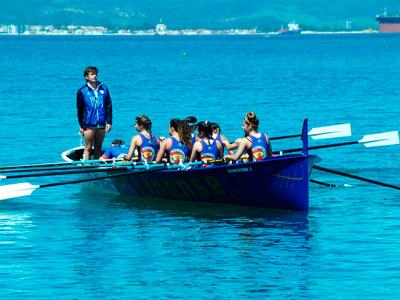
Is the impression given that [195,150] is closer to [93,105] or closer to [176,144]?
[176,144]

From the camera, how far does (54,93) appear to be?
6944 centimetres

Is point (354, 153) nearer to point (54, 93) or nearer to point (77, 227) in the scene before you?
point (77, 227)

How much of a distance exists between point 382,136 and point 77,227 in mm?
6992

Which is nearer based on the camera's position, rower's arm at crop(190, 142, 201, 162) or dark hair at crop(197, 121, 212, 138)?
dark hair at crop(197, 121, 212, 138)

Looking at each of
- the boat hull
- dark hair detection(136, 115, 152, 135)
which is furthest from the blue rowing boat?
dark hair detection(136, 115, 152, 135)

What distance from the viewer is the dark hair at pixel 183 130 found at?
23797 mm

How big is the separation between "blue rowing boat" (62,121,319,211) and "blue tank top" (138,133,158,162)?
36cm

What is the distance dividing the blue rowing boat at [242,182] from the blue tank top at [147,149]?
1.17 feet

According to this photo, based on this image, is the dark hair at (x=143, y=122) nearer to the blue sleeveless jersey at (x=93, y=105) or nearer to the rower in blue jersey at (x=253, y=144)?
the blue sleeveless jersey at (x=93, y=105)

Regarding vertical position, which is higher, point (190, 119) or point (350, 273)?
point (190, 119)

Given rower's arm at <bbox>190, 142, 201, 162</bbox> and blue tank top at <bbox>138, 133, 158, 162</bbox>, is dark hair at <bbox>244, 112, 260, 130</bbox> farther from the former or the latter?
A: blue tank top at <bbox>138, 133, 158, 162</bbox>

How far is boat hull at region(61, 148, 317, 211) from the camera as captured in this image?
22.1 meters

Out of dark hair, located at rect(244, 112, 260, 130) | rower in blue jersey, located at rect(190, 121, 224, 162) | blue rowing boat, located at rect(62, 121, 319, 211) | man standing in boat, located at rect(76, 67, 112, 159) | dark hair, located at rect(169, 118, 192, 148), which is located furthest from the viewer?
man standing in boat, located at rect(76, 67, 112, 159)

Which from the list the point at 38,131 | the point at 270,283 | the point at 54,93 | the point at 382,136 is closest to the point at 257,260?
the point at 270,283
